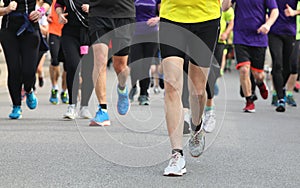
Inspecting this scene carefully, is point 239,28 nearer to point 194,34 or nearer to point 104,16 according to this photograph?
point 104,16

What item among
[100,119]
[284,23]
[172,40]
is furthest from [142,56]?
[172,40]

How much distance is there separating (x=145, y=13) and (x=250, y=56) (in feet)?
5.19

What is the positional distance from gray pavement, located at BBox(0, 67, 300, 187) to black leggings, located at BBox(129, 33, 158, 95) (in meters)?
1.17

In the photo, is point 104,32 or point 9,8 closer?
point 104,32

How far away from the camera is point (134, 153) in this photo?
6.98m

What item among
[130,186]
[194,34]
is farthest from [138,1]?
[130,186]

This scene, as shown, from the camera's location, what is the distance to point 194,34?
20.3 feet

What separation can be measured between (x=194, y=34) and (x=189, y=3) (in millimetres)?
235

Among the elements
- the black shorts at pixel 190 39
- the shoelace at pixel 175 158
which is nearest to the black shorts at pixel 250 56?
the black shorts at pixel 190 39

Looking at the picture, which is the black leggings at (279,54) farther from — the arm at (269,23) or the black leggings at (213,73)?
the black leggings at (213,73)

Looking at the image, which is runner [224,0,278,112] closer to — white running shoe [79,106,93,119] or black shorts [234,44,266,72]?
black shorts [234,44,266,72]

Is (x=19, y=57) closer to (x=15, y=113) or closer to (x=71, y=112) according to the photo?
(x=15, y=113)

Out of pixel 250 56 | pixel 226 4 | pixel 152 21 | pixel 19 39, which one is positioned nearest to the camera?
pixel 226 4

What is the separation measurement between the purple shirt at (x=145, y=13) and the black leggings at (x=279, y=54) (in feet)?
6.49
